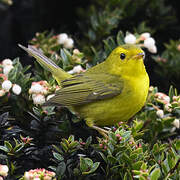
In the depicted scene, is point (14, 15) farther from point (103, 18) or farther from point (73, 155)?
point (73, 155)

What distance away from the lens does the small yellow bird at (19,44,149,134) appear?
273cm

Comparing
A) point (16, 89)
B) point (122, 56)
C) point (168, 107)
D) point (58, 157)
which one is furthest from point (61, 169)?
point (122, 56)

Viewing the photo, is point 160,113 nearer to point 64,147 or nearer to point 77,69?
point 77,69


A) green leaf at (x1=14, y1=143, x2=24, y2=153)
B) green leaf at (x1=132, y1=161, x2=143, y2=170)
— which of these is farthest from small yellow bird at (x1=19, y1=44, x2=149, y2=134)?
green leaf at (x1=132, y1=161, x2=143, y2=170)

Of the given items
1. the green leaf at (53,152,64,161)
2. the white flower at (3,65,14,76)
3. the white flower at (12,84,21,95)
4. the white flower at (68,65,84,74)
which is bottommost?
the green leaf at (53,152,64,161)

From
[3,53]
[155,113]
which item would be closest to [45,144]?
[155,113]

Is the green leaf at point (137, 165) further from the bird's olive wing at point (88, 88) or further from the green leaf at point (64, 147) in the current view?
the bird's olive wing at point (88, 88)

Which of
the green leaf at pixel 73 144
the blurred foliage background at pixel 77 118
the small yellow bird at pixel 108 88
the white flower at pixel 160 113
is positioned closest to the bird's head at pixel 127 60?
the small yellow bird at pixel 108 88

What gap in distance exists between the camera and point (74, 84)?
9.71ft

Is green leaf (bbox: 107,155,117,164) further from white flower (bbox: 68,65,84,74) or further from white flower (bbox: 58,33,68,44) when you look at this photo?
white flower (bbox: 58,33,68,44)

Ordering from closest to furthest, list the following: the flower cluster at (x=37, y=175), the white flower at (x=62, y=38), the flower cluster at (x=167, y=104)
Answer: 1. the flower cluster at (x=37, y=175)
2. the flower cluster at (x=167, y=104)
3. the white flower at (x=62, y=38)

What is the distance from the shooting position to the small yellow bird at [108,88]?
273 cm

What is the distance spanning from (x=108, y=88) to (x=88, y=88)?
0.20 metres

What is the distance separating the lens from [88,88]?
2.94 metres
